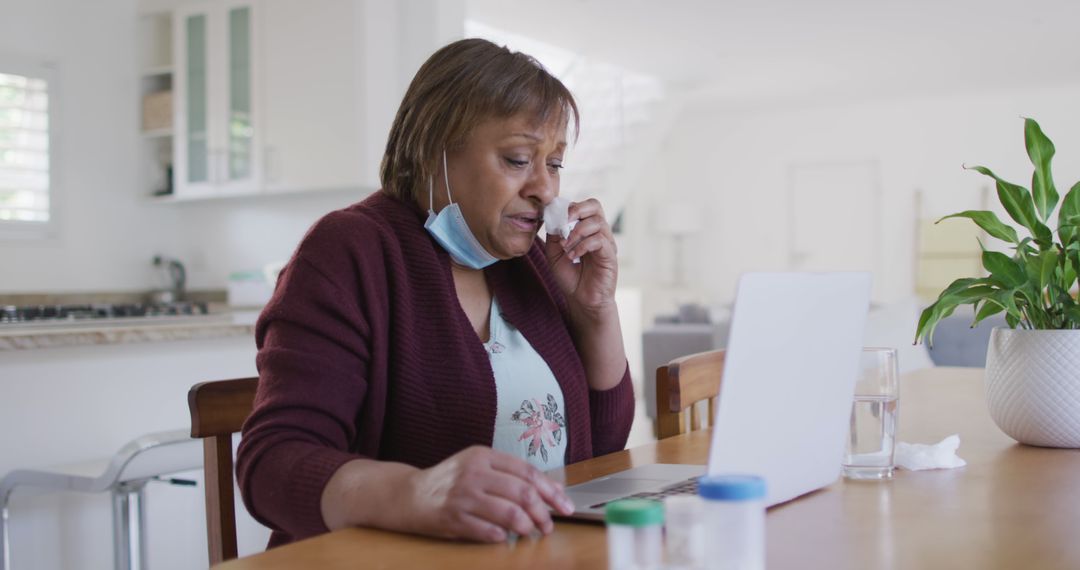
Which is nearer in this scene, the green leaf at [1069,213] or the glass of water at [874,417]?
the glass of water at [874,417]

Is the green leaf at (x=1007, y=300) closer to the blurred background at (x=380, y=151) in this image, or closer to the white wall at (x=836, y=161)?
the blurred background at (x=380, y=151)

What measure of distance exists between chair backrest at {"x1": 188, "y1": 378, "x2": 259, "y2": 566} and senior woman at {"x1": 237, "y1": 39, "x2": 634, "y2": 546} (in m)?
0.07

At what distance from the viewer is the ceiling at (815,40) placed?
642 cm

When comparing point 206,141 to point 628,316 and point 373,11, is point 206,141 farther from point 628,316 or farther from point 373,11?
point 628,316

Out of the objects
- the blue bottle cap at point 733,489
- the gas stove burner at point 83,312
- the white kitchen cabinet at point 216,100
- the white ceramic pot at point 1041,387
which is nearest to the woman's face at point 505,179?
the white ceramic pot at point 1041,387

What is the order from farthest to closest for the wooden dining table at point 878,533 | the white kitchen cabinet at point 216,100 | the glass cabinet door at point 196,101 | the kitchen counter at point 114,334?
1. the glass cabinet door at point 196,101
2. the white kitchen cabinet at point 216,100
3. the kitchen counter at point 114,334
4. the wooden dining table at point 878,533

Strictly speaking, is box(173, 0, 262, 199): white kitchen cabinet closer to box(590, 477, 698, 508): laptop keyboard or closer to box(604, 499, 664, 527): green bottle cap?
box(590, 477, 698, 508): laptop keyboard

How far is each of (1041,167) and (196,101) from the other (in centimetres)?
418

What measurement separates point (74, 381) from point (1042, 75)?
881 centimetres

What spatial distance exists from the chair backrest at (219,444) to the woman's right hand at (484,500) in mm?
414

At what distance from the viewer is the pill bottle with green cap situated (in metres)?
0.65

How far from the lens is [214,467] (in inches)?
48.1

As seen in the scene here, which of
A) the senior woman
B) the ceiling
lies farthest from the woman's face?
the ceiling

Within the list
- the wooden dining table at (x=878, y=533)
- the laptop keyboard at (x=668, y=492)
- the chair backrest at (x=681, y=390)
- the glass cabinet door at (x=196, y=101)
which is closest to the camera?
the wooden dining table at (x=878, y=533)
